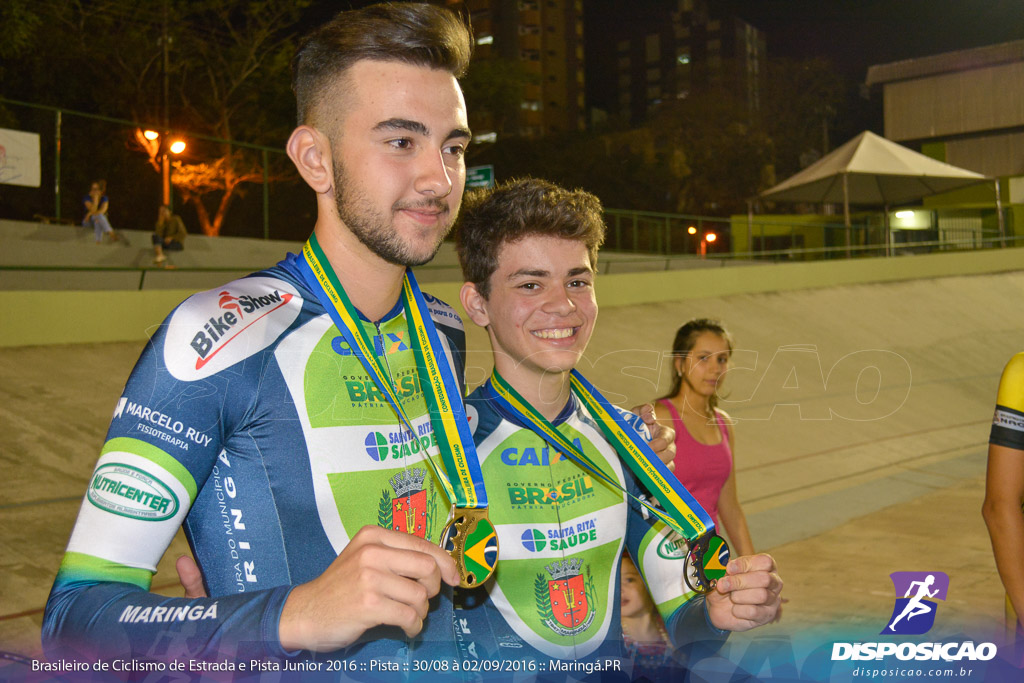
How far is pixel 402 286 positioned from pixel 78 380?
20.7ft

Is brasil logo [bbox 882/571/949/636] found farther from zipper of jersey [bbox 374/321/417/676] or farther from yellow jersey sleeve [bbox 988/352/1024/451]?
zipper of jersey [bbox 374/321/417/676]

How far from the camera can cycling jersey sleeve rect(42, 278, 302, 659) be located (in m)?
1.03

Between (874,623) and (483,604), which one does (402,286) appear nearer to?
(483,604)

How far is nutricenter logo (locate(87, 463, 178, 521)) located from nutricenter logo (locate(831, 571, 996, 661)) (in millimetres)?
1483

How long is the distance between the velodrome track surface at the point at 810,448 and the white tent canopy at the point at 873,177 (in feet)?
11.4

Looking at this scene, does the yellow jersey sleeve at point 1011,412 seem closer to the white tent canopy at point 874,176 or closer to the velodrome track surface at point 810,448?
the velodrome track surface at point 810,448

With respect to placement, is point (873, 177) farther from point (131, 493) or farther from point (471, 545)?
point (131, 493)

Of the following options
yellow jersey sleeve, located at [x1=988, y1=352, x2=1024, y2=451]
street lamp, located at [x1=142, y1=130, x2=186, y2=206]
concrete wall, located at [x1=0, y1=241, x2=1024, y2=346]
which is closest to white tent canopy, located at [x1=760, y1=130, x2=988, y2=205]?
concrete wall, located at [x1=0, y1=241, x2=1024, y2=346]

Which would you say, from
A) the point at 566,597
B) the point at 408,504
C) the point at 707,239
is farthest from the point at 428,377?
the point at 707,239

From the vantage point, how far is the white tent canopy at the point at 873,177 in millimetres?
15367

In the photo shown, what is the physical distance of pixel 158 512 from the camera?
1.12 m

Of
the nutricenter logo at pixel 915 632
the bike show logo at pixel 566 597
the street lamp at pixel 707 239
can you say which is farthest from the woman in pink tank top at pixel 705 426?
the street lamp at pixel 707 239

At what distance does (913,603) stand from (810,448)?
604 centimetres

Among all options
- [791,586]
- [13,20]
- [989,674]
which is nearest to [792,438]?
[791,586]
